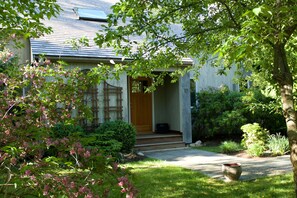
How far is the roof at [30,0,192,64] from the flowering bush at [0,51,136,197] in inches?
174

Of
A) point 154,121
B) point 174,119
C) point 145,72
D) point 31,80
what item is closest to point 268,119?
point 174,119

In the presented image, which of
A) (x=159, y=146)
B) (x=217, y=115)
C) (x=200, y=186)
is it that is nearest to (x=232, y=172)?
(x=200, y=186)

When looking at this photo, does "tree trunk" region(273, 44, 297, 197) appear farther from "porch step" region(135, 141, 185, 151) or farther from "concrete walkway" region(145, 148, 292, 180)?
"porch step" region(135, 141, 185, 151)

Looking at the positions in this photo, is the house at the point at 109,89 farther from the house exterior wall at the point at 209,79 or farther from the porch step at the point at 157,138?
the house exterior wall at the point at 209,79

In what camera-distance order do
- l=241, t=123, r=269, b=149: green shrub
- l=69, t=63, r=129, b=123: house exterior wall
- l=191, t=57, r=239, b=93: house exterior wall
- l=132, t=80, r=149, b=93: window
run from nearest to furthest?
1. l=241, t=123, r=269, b=149: green shrub
2. l=69, t=63, r=129, b=123: house exterior wall
3. l=132, t=80, r=149, b=93: window
4. l=191, t=57, r=239, b=93: house exterior wall

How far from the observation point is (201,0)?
4.69 m

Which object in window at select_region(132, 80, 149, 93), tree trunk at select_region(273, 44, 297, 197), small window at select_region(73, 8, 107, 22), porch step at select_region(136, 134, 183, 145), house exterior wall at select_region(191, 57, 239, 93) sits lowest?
porch step at select_region(136, 134, 183, 145)

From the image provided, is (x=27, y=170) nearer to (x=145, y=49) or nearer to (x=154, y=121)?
(x=145, y=49)

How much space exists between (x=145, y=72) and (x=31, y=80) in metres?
1.70

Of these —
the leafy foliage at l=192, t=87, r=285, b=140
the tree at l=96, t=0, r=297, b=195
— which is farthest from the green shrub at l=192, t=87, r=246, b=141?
the tree at l=96, t=0, r=297, b=195

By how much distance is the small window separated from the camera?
534 inches

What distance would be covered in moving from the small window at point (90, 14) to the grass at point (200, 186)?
27.2 ft

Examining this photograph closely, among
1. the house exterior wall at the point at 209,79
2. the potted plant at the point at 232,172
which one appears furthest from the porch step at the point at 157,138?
the potted plant at the point at 232,172

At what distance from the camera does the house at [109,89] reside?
10406 mm
